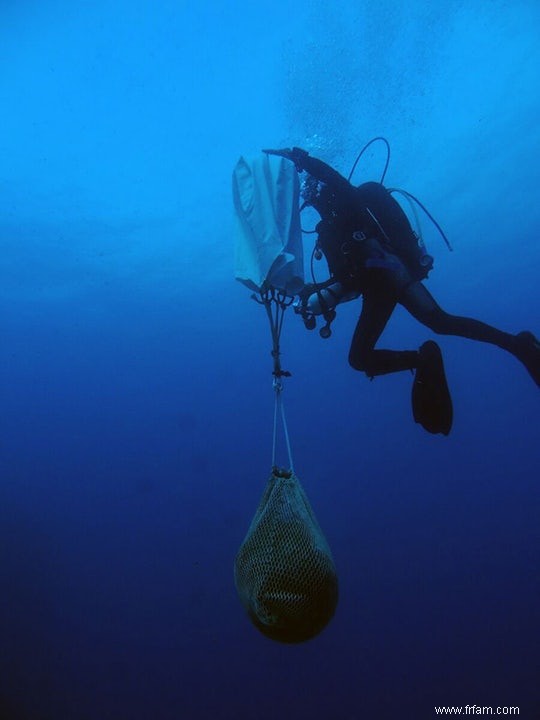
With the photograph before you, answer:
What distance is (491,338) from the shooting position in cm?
389

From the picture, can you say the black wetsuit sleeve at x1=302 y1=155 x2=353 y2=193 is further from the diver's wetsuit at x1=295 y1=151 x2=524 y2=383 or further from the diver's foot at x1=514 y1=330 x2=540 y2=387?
the diver's foot at x1=514 y1=330 x2=540 y2=387

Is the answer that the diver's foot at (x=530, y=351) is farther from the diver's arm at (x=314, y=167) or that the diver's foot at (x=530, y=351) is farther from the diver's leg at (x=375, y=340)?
the diver's arm at (x=314, y=167)

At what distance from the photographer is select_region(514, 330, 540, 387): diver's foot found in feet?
12.2

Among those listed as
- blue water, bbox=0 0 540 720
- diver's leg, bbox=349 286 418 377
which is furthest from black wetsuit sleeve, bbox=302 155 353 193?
blue water, bbox=0 0 540 720

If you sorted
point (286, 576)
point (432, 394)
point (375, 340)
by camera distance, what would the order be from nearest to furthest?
point (286, 576), point (432, 394), point (375, 340)

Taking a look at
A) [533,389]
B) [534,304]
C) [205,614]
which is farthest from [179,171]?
[533,389]

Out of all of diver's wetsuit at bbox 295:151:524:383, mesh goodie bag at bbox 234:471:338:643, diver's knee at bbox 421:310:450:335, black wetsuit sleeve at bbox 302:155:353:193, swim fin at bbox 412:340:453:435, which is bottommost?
mesh goodie bag at bbox 234:471:338:643

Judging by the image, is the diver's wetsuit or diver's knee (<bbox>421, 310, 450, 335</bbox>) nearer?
the diver's wetsuit

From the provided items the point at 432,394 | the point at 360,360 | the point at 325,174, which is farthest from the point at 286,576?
the point at 325,174

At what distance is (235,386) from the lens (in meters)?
31.2

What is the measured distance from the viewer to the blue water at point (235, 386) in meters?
10.7

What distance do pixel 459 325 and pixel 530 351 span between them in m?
0.60

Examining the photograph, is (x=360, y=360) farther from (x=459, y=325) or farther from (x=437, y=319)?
(x=459, y=325)

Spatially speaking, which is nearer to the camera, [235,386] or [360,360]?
[360,360]
